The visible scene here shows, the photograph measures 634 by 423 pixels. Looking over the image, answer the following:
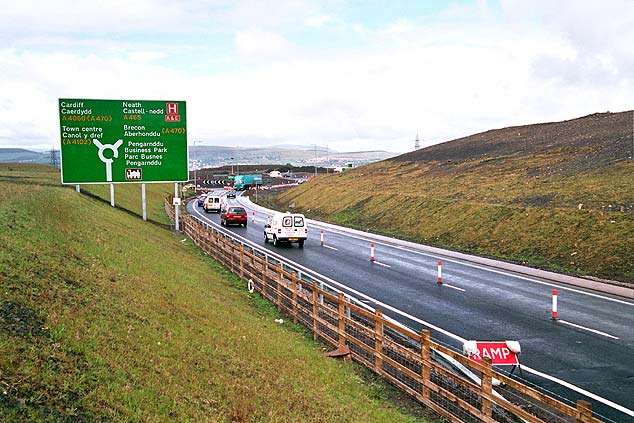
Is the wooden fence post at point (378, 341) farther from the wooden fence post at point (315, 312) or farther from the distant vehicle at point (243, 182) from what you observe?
the distant vehicle at point (243, 182)

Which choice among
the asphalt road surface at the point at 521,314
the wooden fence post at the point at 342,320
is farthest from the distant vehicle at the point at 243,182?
the wooden fence post at the point at 342,320

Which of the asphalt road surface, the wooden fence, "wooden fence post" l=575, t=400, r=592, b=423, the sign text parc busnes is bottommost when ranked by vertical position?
the asphalt road surface

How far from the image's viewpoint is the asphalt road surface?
10.5 metres

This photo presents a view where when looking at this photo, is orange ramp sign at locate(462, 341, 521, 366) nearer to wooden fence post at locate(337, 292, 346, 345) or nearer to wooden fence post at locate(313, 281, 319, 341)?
wooden fence post at locate(337, 292, 346, 345)

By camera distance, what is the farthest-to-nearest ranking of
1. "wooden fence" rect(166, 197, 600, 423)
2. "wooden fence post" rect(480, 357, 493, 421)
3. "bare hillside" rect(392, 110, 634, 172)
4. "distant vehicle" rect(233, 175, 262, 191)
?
"distant vehicle" rect(233, 175, 262, 191) < "bare hillside" rect(392, 110, 634, 172) < "wooden fence post" rect(480, 357, 493, 421) < "wooden fence" rect(166, 197, 600, 423)

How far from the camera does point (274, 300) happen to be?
1567 cm

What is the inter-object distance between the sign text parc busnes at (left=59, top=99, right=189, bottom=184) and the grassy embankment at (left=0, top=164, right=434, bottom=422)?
15812 mm

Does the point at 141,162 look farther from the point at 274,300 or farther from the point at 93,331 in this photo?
the point at 93,331

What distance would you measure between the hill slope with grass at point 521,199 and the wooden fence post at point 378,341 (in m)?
15.0

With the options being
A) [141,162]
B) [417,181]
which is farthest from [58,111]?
[417,181]

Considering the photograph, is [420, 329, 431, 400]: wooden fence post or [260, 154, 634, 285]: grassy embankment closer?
[420, 329, 431, 400]: wooden fence post

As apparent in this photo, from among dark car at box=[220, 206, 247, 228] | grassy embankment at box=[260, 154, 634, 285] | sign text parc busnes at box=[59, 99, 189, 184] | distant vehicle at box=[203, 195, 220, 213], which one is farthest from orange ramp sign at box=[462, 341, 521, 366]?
distant vehicle at box=[203, 195, 220, 213]

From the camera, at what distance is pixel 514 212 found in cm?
3197

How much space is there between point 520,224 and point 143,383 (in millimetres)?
26626
